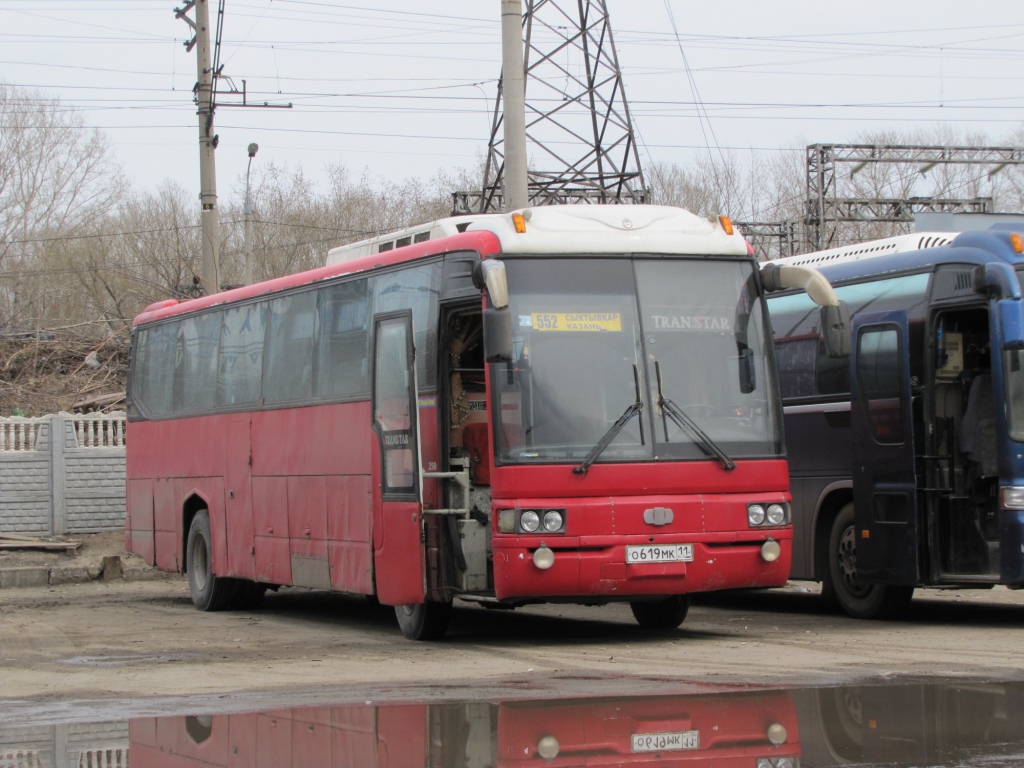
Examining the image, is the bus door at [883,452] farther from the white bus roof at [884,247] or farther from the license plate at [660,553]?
the license plate at [660,553]

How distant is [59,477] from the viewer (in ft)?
75.8

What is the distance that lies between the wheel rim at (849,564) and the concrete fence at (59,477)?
1312 cm

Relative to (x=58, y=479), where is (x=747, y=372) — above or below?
above

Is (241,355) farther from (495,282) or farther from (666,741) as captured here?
(666,741)

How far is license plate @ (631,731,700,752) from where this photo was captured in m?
7.04

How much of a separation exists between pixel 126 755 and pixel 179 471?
10642 mm

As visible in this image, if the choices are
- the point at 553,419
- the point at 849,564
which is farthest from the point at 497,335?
the point at 849,564

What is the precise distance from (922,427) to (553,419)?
3.90 metres

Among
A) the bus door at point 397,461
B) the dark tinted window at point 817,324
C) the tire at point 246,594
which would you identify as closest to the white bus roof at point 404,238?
the bus door at point 397,461

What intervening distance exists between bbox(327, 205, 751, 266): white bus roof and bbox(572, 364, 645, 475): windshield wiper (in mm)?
1077

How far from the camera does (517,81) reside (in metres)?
17.4

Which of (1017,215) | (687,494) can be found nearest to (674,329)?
(687,494)

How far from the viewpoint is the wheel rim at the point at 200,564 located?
1712cm

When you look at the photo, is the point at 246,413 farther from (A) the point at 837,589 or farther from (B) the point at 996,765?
A: (B) the point at 996,765
